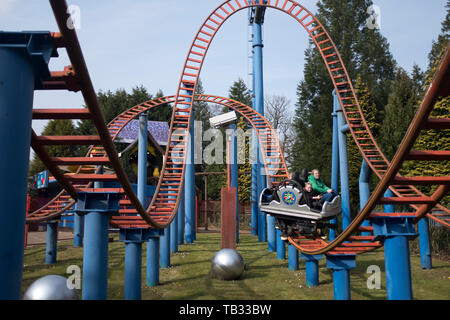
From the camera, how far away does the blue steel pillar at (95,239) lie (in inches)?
178

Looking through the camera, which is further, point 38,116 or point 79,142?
point 79,142

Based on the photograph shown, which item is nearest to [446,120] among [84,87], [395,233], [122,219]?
[395,233]

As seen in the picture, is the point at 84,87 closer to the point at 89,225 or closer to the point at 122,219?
the point at 89,225

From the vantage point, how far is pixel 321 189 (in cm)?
668

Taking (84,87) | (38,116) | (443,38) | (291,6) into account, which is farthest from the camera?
(443,38)

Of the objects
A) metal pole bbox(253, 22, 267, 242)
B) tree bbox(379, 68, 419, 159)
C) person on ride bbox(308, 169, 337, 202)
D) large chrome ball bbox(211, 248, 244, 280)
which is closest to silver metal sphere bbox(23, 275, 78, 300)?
large chrome ball bbox(211, 248, 244, 280)

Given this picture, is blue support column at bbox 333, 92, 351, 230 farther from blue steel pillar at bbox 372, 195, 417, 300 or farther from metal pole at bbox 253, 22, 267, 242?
blue steel pillar at bbox 372, 195, 417, 300

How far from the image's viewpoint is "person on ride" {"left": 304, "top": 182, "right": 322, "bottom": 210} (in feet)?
20.8

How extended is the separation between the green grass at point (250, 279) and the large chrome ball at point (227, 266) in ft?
0.41

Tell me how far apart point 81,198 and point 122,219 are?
1230 mm

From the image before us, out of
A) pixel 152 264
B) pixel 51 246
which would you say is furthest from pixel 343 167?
pixel 51 246

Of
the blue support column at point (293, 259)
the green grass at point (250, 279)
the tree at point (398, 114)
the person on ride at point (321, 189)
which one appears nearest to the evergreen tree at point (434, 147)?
the tree at point (398, 114)

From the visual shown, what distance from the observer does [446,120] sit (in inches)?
132
